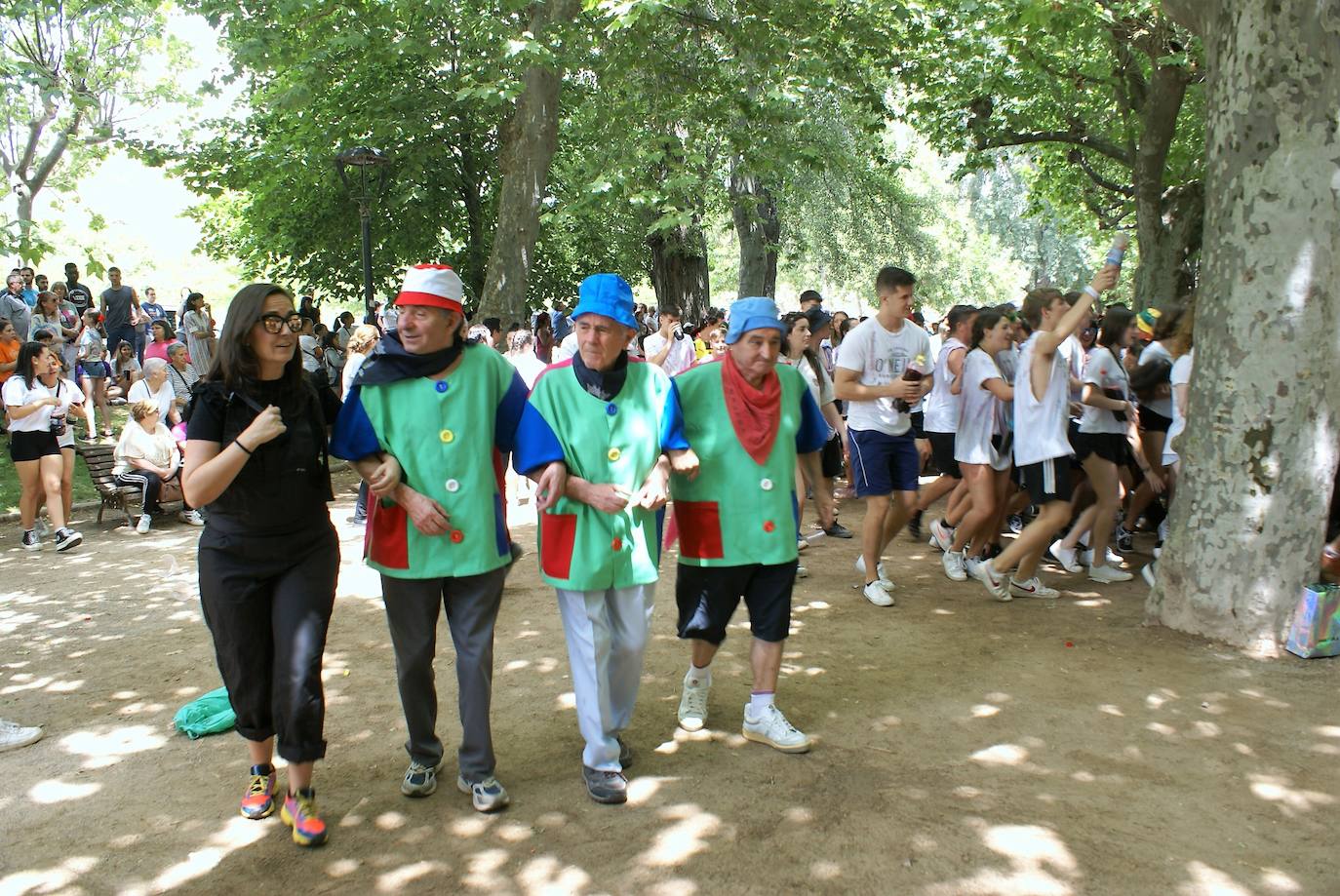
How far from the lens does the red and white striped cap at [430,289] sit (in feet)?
12.0

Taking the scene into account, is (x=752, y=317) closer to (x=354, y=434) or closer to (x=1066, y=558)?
(x=354, y=434)

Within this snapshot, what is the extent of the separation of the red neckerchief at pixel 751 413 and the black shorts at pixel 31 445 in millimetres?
7576

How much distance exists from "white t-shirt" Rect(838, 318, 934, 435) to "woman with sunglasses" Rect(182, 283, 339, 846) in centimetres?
366

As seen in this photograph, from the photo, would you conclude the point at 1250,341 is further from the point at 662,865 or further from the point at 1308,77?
the point at 662,865

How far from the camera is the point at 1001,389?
6672 millimetres

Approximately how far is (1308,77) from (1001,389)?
2.33m

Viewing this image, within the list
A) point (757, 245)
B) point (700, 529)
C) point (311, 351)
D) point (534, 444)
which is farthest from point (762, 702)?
point (757, 245)

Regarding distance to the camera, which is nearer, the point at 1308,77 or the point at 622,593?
the point at 622,593

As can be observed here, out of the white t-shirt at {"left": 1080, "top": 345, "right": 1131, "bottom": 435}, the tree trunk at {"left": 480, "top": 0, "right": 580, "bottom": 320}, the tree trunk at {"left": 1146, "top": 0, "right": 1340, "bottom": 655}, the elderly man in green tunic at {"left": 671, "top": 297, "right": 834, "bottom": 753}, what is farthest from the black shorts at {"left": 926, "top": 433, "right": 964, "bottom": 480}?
the tree trunk at {"left": 480, "top": 0, "right": 580, "bottom": 320}

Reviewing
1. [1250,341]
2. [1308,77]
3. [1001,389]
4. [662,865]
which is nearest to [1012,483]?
[1001,389]

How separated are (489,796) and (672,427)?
1.53 meters

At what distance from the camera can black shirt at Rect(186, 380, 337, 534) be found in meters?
3.47

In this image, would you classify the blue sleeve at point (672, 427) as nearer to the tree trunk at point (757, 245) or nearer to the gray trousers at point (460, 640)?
the gray trousers at point (460, 640)

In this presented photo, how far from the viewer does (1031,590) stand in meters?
6.84
